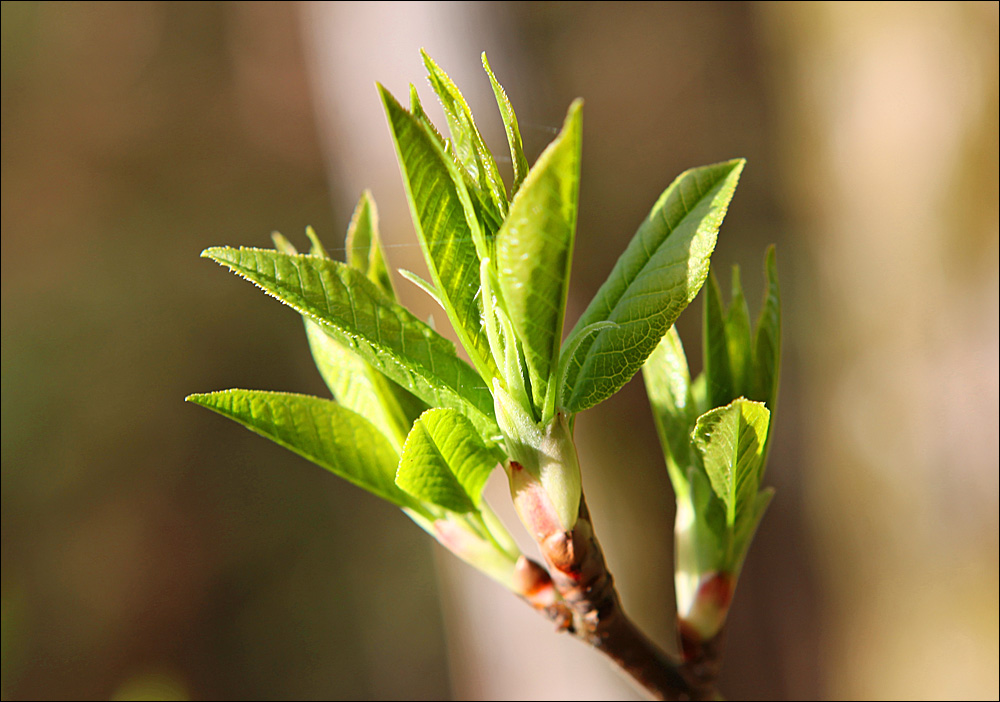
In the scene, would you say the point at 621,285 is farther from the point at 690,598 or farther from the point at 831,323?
the point at 831,323

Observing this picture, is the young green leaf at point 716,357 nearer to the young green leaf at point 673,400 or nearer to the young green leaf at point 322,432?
the young green leaf at point 673,400

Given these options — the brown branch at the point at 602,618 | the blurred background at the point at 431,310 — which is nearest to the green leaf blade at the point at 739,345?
the brown branch at the point at 602,618

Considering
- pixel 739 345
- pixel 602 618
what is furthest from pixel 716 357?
pixel 602 618

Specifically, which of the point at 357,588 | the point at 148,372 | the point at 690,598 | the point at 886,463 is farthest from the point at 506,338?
the point at 357,588

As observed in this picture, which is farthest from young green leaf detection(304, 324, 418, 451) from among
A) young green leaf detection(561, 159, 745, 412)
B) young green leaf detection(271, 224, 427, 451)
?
young green leaf detection(561, 159, 745, 412)

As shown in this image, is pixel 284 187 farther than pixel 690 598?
Yes

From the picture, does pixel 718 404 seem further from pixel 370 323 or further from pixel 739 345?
pixel 370 323
